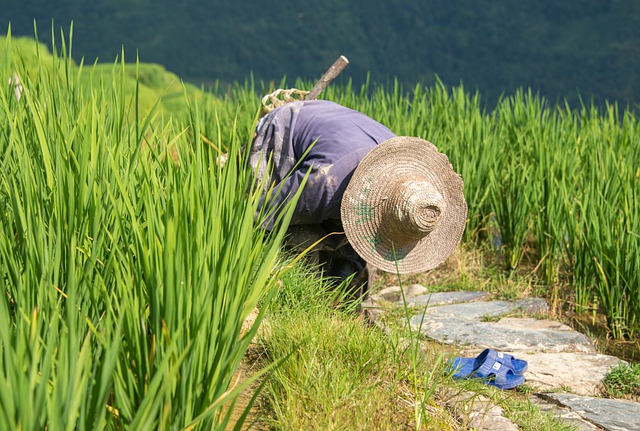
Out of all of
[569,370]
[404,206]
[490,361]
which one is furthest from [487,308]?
[404,206]

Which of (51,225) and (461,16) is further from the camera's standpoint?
(461,16)

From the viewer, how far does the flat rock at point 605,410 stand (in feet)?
9.51

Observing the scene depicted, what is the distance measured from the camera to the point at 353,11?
28250 mm

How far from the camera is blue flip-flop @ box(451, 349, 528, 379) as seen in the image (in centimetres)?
324

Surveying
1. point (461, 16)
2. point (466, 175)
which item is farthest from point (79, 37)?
point (466, 175)

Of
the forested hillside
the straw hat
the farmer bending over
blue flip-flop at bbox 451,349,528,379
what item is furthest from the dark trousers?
the forested hillside

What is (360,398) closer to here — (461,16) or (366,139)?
(366,139)

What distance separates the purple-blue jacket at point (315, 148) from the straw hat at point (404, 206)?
0.15 metres

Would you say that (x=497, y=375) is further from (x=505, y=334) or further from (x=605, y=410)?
(x=505, y=334)

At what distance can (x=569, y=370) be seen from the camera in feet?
11.6

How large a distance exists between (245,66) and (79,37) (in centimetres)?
611

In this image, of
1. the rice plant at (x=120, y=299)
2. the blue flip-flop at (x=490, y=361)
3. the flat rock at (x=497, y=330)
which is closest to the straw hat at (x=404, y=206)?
the flat rock at (x=497, y=330)

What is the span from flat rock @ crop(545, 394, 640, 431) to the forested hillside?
61.5 ft

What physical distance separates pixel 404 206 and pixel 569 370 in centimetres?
104
